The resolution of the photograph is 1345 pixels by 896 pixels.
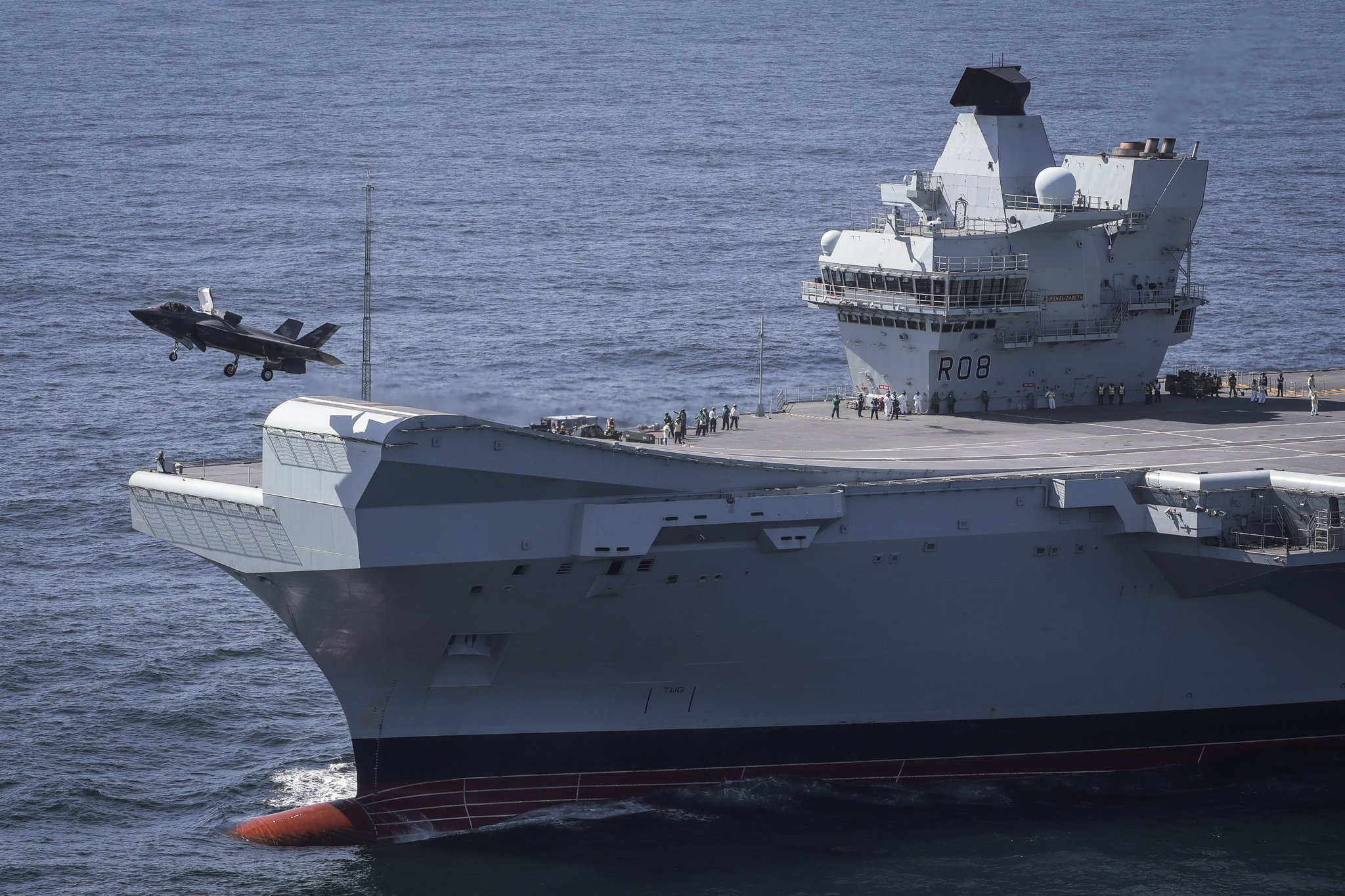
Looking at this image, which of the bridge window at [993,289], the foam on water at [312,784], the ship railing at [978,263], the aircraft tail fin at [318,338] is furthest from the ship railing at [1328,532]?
the aircraft tail fin at [318,338]

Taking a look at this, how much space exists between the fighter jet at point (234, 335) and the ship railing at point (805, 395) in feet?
38.5

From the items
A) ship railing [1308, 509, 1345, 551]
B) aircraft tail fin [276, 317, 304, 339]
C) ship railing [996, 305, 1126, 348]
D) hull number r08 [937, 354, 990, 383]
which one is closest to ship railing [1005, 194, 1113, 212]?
ship railing [996, 305, 1126, 348]

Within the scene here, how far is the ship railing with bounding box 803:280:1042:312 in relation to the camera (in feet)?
129

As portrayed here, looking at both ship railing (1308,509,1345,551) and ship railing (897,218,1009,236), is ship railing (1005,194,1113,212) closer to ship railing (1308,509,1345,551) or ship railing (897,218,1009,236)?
ship railing (897,218,1009,236)

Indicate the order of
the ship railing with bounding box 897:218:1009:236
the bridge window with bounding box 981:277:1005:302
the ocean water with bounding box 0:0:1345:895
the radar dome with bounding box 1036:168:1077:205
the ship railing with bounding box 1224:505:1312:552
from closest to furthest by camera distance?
1. the ocean water with bounding box 0:0:1345:895
2. the ship railing with bounding box 1224:505:1312:552
3. the bridge window with bounding box 981:277:1005:302
4. the radar dome with bounding box 1036:168:1077:205
5. the ship railing with bounding box 897:218:1009:236

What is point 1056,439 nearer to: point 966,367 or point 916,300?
point 966,367

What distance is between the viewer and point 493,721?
106 ft

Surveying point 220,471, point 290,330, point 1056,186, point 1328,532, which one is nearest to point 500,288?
point 1056,186

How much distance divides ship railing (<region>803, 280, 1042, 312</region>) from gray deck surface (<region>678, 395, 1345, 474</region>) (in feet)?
8.48

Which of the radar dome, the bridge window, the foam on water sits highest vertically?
the radar dome

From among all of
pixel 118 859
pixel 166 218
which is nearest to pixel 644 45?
pixel 166 218

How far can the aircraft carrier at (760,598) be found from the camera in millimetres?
30109

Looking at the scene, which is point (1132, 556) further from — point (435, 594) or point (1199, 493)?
point (435, 594)

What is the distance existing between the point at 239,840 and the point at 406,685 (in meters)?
4.42
